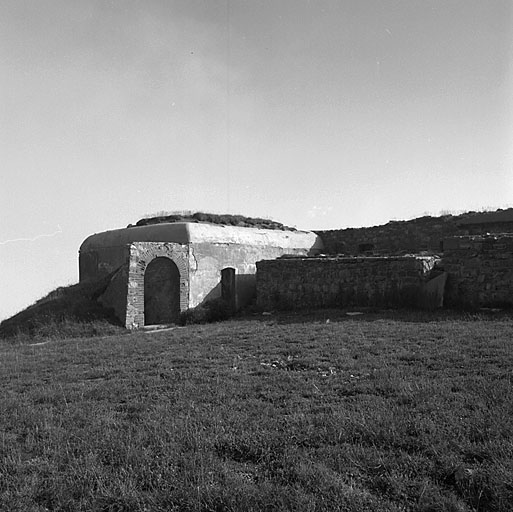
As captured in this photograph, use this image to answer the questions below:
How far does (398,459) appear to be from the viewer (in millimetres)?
3223

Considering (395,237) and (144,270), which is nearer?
(144,270)

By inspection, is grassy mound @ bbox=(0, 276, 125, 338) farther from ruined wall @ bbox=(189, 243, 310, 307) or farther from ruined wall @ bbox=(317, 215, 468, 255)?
ruined wall @ bbox=(317, 215, 468, 255)

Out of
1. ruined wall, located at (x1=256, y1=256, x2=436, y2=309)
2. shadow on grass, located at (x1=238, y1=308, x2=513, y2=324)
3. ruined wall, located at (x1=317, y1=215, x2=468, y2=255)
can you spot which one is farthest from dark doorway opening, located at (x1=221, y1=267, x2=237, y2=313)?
ruined wall, located at (x1=317, y1=215, x2=468, y2=255)

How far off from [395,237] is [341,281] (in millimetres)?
6375

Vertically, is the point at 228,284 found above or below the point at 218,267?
below

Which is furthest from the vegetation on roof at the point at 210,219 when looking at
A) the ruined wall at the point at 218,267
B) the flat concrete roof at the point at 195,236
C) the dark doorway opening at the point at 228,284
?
the dark doorway opening at the point at 228,284

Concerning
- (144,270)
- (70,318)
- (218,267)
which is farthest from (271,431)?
(218,267)

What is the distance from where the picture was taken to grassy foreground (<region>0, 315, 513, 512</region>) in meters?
2.90

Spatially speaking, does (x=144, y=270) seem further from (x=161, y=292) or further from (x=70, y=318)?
(x=70, y=318)

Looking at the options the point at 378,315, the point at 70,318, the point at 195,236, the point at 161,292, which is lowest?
the point at 70,318

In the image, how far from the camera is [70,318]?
38.8 ft

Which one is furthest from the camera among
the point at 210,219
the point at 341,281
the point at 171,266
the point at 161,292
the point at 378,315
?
the point at 210,219

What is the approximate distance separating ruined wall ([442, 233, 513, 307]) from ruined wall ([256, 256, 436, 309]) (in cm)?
67

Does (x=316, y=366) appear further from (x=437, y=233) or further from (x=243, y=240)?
(x=437, y=233)
